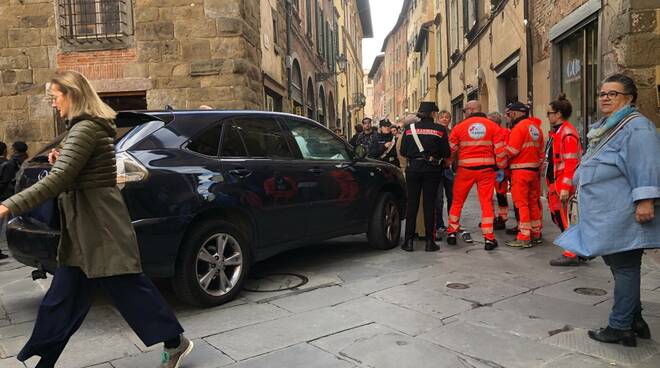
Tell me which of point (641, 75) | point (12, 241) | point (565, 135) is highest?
point (641, 75)

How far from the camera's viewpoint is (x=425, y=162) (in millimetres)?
6238

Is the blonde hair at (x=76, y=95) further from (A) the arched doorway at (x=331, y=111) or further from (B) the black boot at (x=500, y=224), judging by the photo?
(A) the arched doorway at (x=331, y=111)

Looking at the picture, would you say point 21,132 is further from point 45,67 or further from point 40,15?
point 40,15

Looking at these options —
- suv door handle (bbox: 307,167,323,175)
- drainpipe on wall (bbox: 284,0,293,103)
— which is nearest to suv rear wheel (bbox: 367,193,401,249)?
suv door handle (bbox: 307,167,323,175)

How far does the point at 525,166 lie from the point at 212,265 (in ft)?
12.9

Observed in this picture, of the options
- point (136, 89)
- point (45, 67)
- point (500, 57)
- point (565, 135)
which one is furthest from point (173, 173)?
point (500, 57)

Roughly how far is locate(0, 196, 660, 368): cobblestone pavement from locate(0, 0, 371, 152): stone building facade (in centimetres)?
457

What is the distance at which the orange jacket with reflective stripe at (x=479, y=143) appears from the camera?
6.33 m

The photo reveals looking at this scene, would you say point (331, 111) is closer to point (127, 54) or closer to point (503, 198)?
point (127, 54)

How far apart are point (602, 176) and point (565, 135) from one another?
2.28 m

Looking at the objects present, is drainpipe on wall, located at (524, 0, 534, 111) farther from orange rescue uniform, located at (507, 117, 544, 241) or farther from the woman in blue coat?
the woman in blue coat

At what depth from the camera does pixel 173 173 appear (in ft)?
13.1

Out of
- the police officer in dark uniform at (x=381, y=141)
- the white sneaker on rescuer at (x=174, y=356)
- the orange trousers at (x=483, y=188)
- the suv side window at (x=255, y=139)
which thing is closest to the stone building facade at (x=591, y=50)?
the orange trousers at (x=483, y=188)

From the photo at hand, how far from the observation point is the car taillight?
3754 mm
